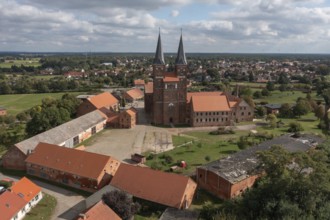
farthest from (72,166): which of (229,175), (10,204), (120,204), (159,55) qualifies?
(159,55)

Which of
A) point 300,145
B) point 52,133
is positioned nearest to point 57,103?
point 52,133

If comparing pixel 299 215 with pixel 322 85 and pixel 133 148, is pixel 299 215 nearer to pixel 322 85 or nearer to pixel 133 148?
pixel 133 148

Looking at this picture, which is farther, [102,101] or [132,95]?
[132,95]

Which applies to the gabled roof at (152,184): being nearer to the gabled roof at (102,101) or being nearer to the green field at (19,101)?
the gabled roof at (102,101)

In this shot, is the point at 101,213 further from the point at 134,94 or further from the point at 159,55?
the point at 134,94

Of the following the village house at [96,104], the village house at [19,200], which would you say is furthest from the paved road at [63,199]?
A: the village house at [96,104]

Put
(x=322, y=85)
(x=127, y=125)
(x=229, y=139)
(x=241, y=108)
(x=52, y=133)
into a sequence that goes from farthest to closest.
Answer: (x=322, y=85) → (x=241, y=108) → (x=127, y=125) → (x=229, y=139) → (x=52, y=133)

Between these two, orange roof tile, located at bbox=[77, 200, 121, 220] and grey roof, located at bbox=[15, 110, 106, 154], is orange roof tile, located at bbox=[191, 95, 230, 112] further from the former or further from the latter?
orange roof tile, located at bbox=[77, 200, 121, 220]
